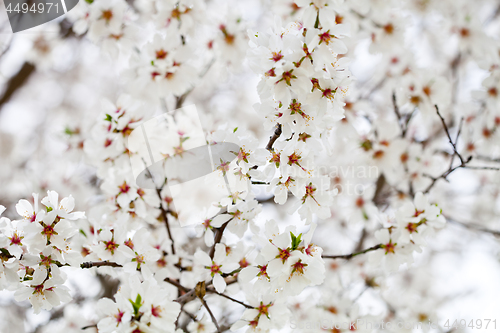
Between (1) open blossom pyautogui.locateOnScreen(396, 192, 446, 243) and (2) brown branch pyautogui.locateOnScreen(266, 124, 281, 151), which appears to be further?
(1) open blossom pyautogui.locateOnScreen(396, 192, 446, 243)

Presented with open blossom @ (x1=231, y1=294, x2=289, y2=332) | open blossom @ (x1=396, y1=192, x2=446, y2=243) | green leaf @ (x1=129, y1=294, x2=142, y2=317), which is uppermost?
green leaf @ (x1=129, y1=294, x2=142, y2=317)

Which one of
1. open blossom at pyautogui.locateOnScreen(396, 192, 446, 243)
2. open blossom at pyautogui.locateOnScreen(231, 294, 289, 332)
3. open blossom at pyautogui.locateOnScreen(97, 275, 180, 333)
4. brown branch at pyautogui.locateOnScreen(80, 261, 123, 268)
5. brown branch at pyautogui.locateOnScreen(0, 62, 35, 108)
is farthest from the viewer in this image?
brown branch at pyautogui.locateOnScreen(0, 62, 35, 108)

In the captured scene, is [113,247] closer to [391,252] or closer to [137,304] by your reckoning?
[137,304]

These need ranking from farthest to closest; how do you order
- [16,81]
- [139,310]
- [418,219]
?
[16,81] < [418,219] < [139,310]

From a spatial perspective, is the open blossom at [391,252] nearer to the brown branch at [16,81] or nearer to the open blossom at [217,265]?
the open blossom at [217,265]

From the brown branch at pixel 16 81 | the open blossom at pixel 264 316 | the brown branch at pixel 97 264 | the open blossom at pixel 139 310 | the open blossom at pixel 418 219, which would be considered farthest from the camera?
the brown branch at pixel 16 81

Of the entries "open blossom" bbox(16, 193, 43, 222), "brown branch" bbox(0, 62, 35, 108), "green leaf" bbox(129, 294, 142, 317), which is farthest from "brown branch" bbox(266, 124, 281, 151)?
"brown branch" bbox(0, 62, 35, 108)

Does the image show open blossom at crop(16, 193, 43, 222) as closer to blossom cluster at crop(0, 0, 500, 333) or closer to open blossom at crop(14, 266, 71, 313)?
blossom cluster at crop(0, 0, 500, 333)

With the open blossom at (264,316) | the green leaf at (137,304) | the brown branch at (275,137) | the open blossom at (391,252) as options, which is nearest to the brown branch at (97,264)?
the green leaf at (137,304)

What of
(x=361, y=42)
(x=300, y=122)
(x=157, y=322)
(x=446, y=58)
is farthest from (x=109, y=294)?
(x=446, y=58)

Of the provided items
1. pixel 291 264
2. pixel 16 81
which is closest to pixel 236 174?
pixel 291 264

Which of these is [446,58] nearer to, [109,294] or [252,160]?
[252,160]

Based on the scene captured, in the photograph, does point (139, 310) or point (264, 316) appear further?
point (264, 316)

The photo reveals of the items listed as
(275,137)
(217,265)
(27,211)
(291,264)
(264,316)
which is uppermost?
(275,137)
